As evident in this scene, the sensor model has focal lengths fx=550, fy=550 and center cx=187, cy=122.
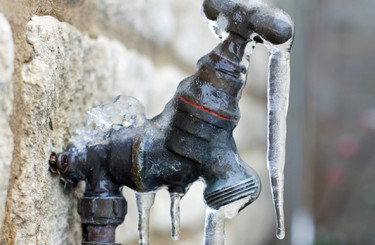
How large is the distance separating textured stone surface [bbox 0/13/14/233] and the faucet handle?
0.21m

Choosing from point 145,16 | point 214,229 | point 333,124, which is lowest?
point 214,229

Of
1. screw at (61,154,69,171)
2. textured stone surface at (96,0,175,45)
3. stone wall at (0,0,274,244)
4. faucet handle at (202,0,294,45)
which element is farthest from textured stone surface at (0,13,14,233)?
textured stone surface at (96,0,175,45)

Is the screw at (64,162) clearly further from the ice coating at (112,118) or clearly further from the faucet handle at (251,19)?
the faucet handle at (251,19)

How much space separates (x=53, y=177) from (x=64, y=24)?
19cm

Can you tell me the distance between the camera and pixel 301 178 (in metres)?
2.37

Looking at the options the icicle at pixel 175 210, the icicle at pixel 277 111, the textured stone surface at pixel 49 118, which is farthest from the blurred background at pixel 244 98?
the icicle at pixel 277 111

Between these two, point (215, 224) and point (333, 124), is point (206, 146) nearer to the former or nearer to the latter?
point (215, 224)

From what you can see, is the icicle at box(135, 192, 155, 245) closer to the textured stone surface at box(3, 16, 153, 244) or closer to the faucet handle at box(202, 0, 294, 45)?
the textured stone surface at box(3, 16, 153, 244)

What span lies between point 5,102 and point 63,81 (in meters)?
0.15

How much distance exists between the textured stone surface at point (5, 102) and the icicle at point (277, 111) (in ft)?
0.85

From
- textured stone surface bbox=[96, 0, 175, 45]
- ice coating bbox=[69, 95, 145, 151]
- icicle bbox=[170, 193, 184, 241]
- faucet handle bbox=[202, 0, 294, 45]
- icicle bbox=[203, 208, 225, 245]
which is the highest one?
textured stone surface bbox=[96, 0, 175, 45]

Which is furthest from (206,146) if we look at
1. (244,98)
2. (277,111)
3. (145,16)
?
(244,98)

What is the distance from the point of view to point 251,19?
1.85 feet

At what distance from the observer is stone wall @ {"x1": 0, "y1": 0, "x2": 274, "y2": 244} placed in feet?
1.79
